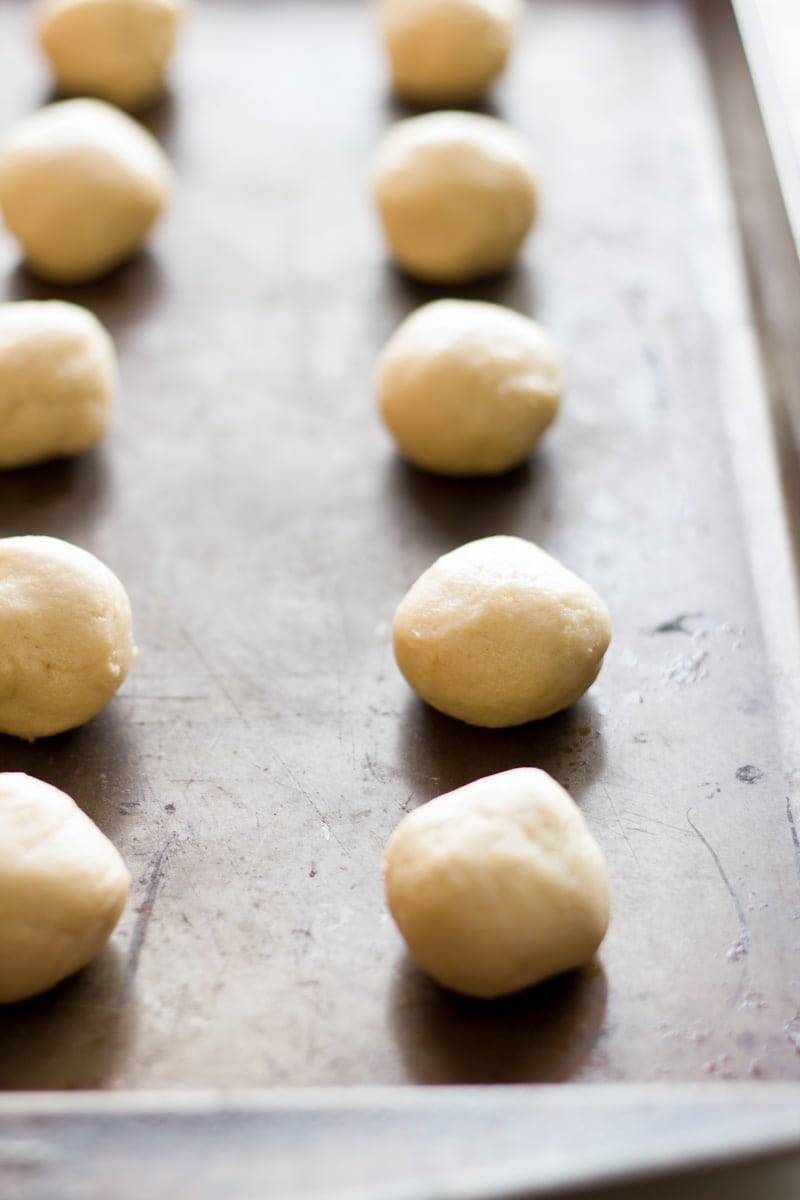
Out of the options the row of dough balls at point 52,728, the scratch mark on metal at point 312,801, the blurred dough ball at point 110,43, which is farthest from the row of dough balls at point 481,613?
the blurred dough ball at point 110,43

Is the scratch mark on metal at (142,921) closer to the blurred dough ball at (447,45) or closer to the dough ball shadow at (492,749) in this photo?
the dough ball shadow at (492,749)

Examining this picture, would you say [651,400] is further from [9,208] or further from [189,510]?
[9,208]

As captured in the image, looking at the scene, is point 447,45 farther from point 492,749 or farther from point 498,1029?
point 498,1029

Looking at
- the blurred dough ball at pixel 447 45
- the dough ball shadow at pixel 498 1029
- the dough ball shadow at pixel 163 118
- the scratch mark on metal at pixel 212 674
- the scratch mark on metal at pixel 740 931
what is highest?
the blurred dough ball at pixel 447 45

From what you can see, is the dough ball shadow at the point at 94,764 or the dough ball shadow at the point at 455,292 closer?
the dough ball shadow at the point at 94,764

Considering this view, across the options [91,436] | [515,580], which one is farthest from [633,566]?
[91,436]

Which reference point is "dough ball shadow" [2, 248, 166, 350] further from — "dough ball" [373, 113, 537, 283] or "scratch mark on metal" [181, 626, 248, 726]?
"scratch mark on metal" [181, 626, 248, 726]

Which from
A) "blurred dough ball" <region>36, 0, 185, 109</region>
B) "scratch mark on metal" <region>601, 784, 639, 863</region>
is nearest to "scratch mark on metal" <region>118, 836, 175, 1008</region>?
"scratch mark on metal" <region>601, 784, 639, 863</region>
